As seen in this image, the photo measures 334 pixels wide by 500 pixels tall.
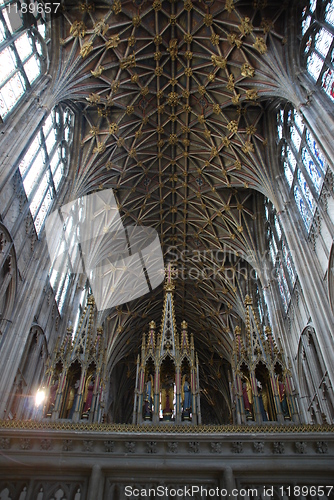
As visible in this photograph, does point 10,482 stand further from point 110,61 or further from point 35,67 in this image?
point 110,61

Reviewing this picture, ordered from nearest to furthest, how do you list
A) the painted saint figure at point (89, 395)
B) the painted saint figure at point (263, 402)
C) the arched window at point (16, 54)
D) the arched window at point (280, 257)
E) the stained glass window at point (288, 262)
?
the painted saint figure at point (263, 402) < the painted saint figure at point (89, 395) < the arched window at point (16, 54) < the stained glass window at point (288, 262) < the arched window at point (280, 257)

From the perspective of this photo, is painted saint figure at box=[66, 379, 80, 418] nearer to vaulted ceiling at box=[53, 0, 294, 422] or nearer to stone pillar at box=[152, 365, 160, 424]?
stone pillar at box=[152, 365, 160, 424]

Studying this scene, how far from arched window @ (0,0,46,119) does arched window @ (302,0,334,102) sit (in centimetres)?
1136

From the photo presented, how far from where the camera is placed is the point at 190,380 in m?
10.5

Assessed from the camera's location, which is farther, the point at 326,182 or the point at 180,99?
the point at 180,99

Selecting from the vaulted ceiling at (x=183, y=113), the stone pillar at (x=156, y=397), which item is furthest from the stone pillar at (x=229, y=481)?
the vaulted ceiling at (x=183, y=113)

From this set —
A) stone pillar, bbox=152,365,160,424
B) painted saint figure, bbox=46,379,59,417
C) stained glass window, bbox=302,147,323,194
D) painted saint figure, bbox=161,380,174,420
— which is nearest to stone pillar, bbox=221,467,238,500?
stone pillar, bbox=152,365,160,424

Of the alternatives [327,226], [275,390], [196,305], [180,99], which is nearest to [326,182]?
[327,226]

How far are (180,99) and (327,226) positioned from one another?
11.8 metres

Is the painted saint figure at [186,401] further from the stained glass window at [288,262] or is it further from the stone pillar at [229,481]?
the stained glass window at [288,262]

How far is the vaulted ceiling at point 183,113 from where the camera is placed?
18125mm

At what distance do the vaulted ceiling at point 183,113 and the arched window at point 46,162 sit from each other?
3.45 feet

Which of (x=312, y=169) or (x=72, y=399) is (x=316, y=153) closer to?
(x=312, y=169)

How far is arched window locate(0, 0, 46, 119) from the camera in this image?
551 inches
